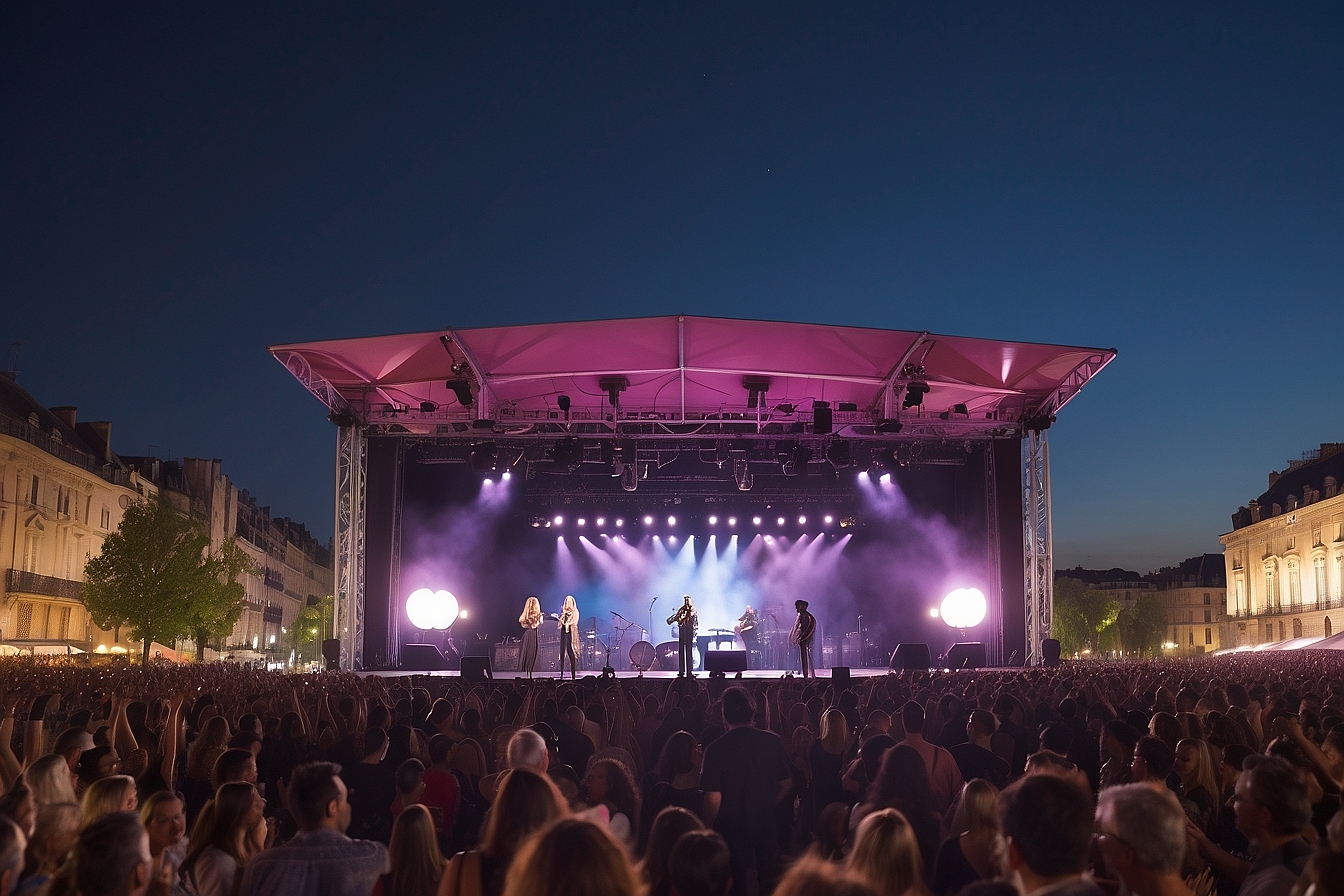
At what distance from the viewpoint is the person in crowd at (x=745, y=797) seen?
5266mm

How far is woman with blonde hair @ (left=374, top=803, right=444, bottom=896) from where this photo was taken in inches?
142

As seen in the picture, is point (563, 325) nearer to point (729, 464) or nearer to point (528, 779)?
point (729, 464)

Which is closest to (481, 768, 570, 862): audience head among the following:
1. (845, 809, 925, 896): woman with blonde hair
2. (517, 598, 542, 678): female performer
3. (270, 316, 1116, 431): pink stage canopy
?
(845, 809, 925, 896): woman with blonde hair

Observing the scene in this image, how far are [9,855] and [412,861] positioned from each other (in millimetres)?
1241

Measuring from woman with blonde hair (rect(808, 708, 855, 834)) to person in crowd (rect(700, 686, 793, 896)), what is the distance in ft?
4.36

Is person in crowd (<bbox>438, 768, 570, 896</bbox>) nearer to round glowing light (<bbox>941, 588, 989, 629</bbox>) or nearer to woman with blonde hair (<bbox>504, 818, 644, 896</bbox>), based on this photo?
woman with blonde hair (<bbox>504, 818, 644, 896</bbox>)

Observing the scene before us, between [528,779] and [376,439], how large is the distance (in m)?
19.6

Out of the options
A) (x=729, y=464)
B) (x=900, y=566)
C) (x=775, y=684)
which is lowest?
(x=775, y=684)

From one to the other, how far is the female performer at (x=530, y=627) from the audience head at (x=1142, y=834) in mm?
17418

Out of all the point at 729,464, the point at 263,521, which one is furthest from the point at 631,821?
the point at 263,521

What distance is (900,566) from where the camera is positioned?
25172mm

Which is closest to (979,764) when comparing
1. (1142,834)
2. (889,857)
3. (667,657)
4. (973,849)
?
(973,849)

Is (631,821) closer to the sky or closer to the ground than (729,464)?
closer to the ground

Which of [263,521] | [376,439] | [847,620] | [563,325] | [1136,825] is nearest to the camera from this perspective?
[1136,825]
